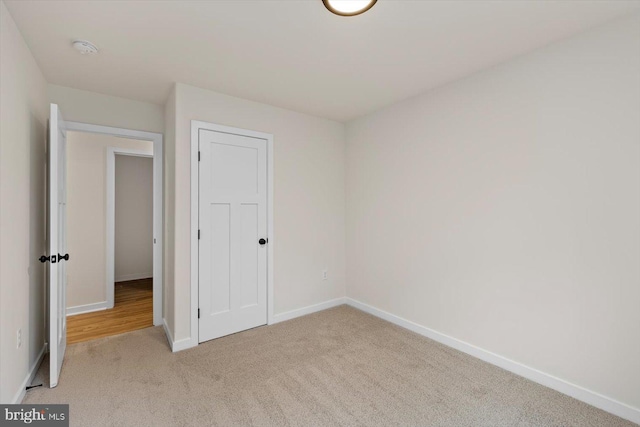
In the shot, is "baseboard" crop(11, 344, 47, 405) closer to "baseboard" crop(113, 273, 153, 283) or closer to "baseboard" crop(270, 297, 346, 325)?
"baseboard" crop(270, 297, 346, 325)

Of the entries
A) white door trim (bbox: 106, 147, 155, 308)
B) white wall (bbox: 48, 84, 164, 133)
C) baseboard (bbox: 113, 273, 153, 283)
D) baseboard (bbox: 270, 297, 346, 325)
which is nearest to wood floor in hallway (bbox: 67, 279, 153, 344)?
white door trim (bbox: 106, 147, 155, 308)

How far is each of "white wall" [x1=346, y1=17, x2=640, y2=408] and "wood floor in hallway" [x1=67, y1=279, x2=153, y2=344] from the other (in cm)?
300

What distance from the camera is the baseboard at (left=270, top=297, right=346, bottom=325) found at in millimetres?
3330

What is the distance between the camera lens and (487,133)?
96.6 inches

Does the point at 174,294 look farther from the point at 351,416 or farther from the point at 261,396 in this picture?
the point at 351,416

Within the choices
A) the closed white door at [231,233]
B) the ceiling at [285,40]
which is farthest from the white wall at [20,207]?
the closed white door at [231,233]

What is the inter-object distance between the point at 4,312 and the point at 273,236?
210 centimetres

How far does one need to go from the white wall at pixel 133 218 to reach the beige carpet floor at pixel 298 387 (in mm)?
3023

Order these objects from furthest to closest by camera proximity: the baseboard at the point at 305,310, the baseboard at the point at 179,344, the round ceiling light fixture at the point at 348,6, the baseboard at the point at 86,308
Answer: the baseboard at the point at 86,308 → the baseboard at the point at 305,310 → the baseboard at the point at 179,344 → the round ceiling light fixture at the point at 348,6

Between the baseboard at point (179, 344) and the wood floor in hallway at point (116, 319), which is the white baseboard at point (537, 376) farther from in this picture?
the wood floor in hallway at point (116, 319)

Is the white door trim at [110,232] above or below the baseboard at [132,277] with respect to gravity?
above

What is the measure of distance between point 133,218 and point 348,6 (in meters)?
5.53

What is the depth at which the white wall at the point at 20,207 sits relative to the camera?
169 centimetres

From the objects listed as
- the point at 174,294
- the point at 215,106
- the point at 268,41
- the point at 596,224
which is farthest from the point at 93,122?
the point at 596,224
